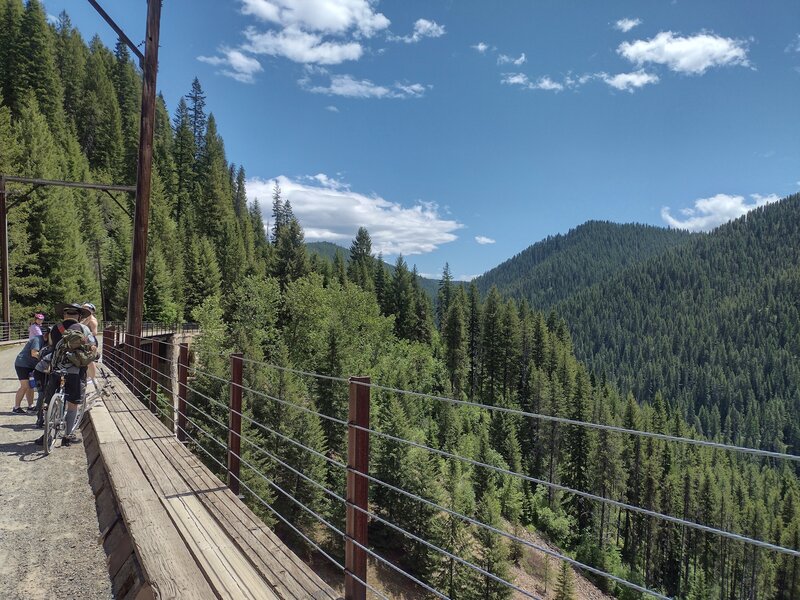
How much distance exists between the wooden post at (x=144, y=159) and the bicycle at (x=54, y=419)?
260 centimetres

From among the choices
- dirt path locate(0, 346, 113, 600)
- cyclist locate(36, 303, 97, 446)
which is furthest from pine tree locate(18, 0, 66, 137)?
dirt path locate(0, 346, 113, 600)

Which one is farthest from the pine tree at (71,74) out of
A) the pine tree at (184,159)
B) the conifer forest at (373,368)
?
the pine tree at (184,159)

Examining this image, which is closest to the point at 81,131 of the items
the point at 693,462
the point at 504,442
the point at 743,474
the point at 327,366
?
the point at 327,366

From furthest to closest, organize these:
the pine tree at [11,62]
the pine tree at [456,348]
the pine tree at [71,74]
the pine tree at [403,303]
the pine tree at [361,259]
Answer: the pine tree at [361,259] < the pine tree at [403,303] < the pine tree at [456,348] < the pine tree at [71,74] < the pine tree at [11,62]

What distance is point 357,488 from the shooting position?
9.46 feet

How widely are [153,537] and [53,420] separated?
4.40 m

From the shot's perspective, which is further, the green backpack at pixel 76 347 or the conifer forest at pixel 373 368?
the conifer forest at pixel 373 368

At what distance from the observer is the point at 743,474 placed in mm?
90188

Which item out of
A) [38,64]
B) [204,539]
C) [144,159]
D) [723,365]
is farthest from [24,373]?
[723,365]

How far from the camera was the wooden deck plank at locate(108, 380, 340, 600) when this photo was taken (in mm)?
2920

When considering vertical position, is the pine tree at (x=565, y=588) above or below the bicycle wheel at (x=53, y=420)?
below

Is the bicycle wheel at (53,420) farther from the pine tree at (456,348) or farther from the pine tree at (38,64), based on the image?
the pine tree at (456,348)

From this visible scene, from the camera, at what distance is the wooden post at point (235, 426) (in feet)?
14.8

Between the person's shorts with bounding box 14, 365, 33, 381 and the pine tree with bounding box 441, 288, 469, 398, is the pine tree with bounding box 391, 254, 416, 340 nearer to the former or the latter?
the pine tree with bounding box 441, 288, 469, 398
